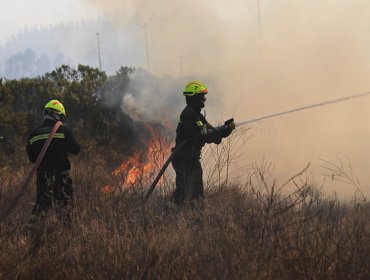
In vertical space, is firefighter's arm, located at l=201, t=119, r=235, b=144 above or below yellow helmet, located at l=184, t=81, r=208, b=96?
below

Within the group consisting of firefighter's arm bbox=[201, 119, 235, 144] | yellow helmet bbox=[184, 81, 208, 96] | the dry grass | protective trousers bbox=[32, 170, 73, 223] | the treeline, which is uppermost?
the treeline

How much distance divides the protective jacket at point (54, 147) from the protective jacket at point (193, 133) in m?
1.15

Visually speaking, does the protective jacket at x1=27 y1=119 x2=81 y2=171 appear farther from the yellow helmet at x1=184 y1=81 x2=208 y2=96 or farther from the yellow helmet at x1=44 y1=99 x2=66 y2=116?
the yellow helmet at x1=184 y1=81 x2=208 y2=96

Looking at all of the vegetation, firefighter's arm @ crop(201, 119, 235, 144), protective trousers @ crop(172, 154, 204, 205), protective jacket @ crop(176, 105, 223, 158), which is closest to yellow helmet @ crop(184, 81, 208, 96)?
protective jacket @ crop(176, 105, 223, 158)

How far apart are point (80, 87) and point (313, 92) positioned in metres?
6.58

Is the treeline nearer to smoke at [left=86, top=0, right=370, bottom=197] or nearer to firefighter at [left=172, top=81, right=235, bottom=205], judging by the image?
smoke at [left=86, top=0, right=370, bottom=197]

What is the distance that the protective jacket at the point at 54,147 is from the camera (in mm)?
6094

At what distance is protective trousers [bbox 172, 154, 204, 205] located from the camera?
617 cm

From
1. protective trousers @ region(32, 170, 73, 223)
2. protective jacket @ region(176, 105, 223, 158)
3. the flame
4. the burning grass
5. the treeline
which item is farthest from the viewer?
the treeline

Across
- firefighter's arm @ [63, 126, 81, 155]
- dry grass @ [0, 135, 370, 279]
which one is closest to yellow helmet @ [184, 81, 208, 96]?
firefighter's arm @ [63, 126, 81, 155]

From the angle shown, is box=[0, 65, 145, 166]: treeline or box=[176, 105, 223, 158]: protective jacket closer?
box=[176, 105, 223, 158]: protective jacket

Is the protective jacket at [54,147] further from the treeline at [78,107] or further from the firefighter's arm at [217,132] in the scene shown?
the treeline at [78,107]

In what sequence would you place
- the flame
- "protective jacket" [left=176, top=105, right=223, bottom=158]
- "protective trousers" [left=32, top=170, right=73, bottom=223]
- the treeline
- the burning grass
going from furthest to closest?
the treeline
the flame
"protective jacket" [left=176, top=105, right=223, bottom=158]
"protective trousers" [left=32, top=170, right=73, bottom=223]
the burning grass

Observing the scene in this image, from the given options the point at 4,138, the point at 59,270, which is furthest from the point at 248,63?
the point at 59,270
